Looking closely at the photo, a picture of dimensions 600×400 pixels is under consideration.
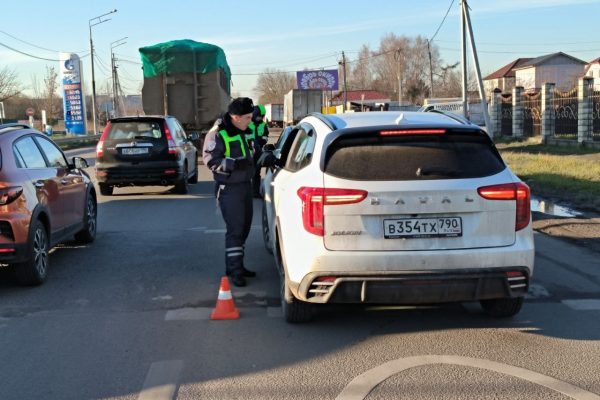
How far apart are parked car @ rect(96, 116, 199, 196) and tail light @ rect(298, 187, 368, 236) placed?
906 cm

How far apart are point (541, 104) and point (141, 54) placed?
60.2 feet

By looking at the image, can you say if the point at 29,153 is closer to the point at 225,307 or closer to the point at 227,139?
the point at 227,139

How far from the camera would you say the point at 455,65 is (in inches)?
3130

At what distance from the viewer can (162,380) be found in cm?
402

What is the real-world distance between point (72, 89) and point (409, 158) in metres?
52.7

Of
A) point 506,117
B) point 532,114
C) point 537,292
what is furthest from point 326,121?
point 506,117

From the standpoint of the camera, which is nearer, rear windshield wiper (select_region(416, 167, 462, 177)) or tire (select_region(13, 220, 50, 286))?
rear windshield wiper (select_region(416, 167, 462, 177))

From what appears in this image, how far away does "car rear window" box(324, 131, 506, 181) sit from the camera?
4.53m

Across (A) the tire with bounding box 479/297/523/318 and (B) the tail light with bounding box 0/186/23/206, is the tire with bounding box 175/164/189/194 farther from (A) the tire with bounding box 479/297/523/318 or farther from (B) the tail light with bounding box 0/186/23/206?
(A) the tire with bounding box 479/297/523/318

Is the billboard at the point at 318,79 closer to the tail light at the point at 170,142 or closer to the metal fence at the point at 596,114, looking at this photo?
the metal fence at the point at 596,114

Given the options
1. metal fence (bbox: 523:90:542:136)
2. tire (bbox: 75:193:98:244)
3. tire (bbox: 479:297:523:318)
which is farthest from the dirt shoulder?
metal fence (bbox: 523:90:542:136)

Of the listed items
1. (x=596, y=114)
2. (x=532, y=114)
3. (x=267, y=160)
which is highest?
(x=532, y=114)

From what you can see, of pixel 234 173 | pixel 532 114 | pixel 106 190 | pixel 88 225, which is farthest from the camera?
pixel 532 114

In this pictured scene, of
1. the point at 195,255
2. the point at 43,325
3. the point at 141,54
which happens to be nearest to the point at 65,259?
the point at 195,255
